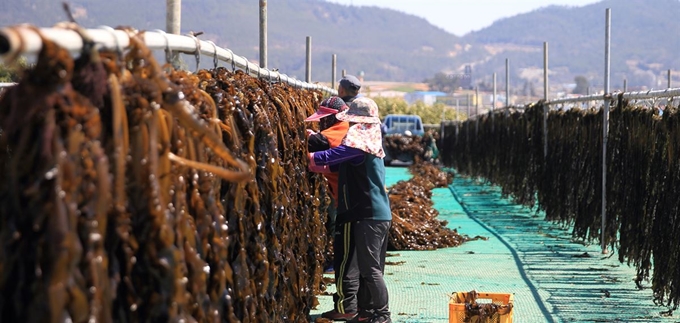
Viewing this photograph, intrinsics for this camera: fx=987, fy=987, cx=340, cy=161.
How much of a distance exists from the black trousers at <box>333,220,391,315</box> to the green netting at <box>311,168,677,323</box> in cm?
54

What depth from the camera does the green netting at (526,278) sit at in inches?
298

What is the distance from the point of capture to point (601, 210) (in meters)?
10.7

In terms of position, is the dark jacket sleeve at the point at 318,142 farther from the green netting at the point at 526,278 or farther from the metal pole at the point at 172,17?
the metal pole at the point at 172,17

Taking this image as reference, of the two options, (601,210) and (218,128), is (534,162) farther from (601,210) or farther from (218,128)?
(218,128)

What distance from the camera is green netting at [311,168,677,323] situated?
7559 mm

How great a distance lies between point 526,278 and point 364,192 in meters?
3.21

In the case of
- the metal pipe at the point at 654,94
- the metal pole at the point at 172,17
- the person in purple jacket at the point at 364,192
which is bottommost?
the person in purple jacket at the point at 364,192

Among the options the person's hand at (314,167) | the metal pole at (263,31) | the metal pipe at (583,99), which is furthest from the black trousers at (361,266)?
the metal pipe at (583,99)

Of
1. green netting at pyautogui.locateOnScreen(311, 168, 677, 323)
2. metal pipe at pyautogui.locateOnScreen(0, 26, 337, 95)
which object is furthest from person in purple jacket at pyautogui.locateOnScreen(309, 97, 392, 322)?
metal pipe at pyautogui.locateOnScreen(0, 26, 337, 95)

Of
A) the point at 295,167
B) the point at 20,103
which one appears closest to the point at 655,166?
the point at 295,167

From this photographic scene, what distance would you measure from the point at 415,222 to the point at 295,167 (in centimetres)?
Result: 645

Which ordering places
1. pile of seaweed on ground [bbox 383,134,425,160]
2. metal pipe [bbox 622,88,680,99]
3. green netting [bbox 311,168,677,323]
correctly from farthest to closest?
1. pile of seaweed on ground [bbox 383,134,425,160]
2. metal pipe [bbox 622,88,680,99]
3. green netting [bbox 311,168,677,323]

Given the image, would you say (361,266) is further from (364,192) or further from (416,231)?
(416,231)

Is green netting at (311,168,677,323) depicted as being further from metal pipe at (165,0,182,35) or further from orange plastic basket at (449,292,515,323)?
metal pipe at (165,0,182,35)
